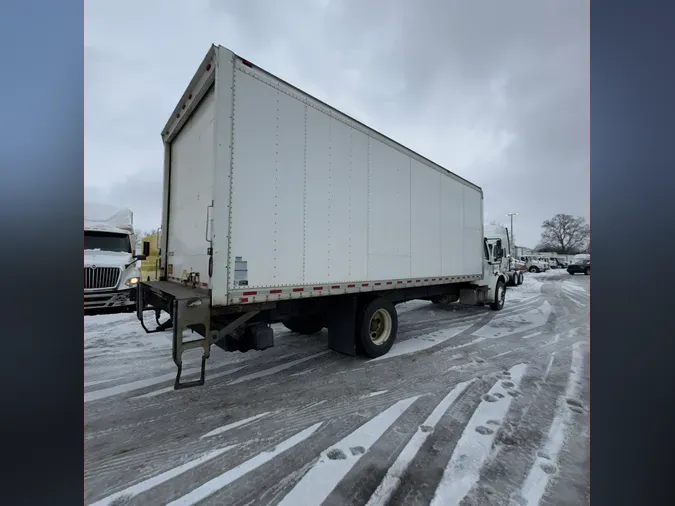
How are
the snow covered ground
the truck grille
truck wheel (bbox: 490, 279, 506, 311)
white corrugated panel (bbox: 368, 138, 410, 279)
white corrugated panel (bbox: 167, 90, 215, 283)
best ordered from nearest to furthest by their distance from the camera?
the snow covered ground, white corrugated panel (bbox: 167, 90, 215, 283), white corrugated panel (bbox: 368, 138, 410, 279), the truck grille, truck wheel (bbox: 490, 279, 506, 311)

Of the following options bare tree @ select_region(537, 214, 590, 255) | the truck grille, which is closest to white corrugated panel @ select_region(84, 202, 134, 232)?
the truck grille

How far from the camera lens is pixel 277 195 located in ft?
13.4

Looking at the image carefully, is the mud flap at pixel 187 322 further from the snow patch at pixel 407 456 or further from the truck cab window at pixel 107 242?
the truck cab window at pixel 107 242

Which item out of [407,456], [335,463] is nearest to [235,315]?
[335,463]

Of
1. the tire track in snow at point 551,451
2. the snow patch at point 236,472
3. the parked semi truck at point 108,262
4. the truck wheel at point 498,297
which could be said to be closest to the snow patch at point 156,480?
the snow patch at point 236,472

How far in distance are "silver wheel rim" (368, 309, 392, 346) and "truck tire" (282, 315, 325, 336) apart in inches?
49.0

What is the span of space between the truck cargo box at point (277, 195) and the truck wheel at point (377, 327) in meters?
0.45

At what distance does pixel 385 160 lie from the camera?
229 inches

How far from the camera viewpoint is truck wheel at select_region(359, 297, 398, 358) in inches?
221

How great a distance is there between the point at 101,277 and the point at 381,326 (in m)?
8.64

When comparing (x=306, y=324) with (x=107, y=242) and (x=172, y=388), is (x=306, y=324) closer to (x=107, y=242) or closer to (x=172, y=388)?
(x=172, y=388)

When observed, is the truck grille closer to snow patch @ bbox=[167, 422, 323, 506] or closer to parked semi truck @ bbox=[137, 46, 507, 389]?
parked semi truck @ bbox=[137, 46, 507, 389]

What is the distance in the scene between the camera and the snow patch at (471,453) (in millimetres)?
2494
